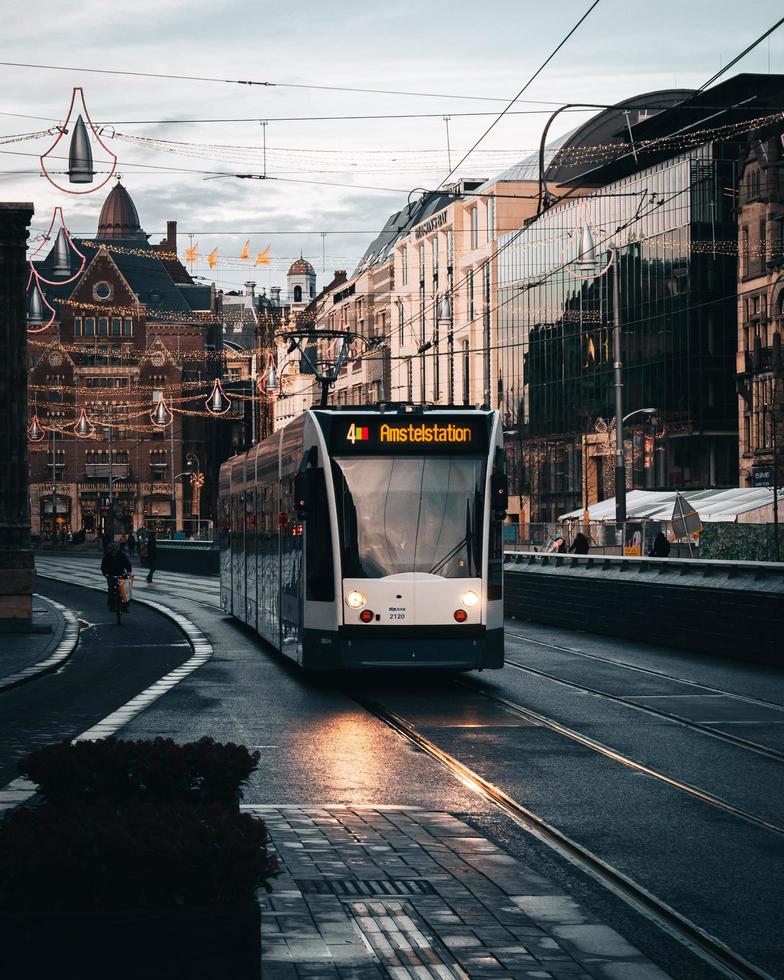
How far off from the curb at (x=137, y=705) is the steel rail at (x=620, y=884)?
2489 millimetres

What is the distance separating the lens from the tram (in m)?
17.8

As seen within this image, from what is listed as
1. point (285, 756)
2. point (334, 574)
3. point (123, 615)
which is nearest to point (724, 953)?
point (285, 756)

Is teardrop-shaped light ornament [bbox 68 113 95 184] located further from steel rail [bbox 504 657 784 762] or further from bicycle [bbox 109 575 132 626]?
bicycle [bbox 109 575 132 626]

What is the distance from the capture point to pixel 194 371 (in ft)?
429

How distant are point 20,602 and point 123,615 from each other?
7.66m

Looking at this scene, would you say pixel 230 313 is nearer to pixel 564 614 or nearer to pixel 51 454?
pixel 51 454

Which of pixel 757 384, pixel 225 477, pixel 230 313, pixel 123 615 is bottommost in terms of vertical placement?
pixel 123 615

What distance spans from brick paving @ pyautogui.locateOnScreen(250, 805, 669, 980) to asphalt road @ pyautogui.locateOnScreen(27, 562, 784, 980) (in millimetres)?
203

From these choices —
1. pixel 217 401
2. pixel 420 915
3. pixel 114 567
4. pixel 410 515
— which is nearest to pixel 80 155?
pixel 410 515

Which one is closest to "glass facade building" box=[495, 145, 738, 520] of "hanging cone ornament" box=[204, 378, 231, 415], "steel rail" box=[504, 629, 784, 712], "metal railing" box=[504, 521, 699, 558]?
"metal railing" box=[504, 521, 699, 558]

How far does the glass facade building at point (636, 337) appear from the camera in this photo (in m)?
71.7

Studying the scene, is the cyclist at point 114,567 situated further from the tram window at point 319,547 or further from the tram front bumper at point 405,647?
the tram front bumper at point 405,647

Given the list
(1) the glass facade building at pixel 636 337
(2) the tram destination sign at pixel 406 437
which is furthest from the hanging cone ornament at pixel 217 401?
(2) the tram destination sign at pixel 406 437

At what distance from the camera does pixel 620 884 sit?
7637 millimetres
